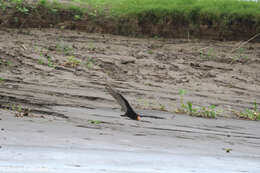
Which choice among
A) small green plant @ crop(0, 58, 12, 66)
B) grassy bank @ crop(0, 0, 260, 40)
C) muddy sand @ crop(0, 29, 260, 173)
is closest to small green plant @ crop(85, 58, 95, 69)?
muddy sand @ crop(0, 29, 260, 173)

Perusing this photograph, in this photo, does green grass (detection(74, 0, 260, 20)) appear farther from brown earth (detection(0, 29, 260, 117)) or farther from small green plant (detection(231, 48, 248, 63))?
small green plant (detection(231, 48, 248, 63))

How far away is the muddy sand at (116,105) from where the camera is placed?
2178 mm

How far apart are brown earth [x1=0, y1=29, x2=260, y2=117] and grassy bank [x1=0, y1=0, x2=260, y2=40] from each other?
31cm

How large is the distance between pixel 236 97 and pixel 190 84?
89 cm

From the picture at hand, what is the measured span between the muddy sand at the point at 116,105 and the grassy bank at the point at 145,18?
334 millimetres

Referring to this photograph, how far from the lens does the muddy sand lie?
218 centimetres

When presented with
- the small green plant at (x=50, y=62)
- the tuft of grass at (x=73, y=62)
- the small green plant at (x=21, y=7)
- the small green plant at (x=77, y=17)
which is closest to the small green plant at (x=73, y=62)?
the tuft of grass at (x=73, y=62)

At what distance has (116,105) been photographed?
19.6ft

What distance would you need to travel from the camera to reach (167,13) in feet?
35.5

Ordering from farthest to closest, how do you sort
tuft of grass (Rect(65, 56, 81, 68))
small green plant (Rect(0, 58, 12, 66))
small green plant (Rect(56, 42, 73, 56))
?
1. small green plant (Rect(56, 42, 73, 56))
2. tuft of grass (Rect(65, 56, 81, 68))
3. small green plant (Rect(0, 58, 12, 66))

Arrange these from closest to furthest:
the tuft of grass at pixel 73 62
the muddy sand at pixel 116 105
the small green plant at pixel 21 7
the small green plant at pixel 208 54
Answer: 1. the muddy sand at pixel 116 105
2. the tuft of grass at pixel 73 62
3. the small green plant at pixel 208 54
4. the small green plant at pixel 21 7

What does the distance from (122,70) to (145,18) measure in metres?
2.57

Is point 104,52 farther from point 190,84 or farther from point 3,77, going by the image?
point 3,77

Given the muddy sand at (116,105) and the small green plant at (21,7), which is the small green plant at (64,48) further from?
the small green plant at (21,7)
